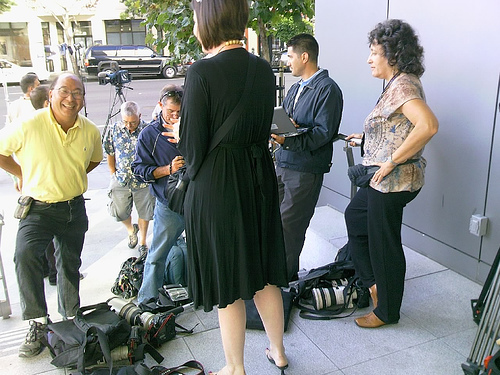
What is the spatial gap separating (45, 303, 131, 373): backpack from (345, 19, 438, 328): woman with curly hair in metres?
1.46

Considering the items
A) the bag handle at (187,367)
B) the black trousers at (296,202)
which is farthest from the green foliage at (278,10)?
the bag handle at (187,367)

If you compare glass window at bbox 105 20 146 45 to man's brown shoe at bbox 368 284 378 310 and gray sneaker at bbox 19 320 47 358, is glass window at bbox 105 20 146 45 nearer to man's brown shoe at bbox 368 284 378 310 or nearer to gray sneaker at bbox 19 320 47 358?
gray sneaker at bbox 19 320 47 358

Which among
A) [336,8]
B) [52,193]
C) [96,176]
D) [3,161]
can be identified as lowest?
[96,176]

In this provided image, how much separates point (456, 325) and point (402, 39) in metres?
1.77

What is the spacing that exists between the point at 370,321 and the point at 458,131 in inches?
61.3

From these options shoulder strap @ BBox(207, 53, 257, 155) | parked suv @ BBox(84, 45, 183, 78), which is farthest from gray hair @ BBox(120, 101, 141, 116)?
parked suv @ BBox(84, 45, 183, 78)

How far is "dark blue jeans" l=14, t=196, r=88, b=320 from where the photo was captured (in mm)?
2705

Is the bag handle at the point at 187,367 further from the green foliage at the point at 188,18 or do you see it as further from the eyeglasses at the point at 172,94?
the green foliage at the point at 188,18

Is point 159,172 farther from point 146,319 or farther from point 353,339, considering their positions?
point 353,339

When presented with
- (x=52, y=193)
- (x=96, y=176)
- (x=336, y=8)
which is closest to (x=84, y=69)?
(x=96, y=176)

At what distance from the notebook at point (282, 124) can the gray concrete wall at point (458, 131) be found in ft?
4.36

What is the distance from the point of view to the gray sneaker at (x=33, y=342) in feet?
8.96

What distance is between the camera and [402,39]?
253 centimetres

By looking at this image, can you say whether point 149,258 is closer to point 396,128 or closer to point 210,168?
point 210,168
